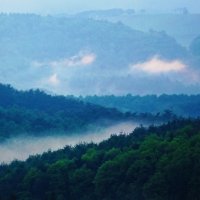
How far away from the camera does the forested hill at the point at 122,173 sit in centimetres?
3288

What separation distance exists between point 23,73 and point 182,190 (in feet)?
405

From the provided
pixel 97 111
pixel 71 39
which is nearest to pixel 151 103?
pixel 97 111

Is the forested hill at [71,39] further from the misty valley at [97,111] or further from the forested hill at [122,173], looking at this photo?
the forested hill at [122,173]

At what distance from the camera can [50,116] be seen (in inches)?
3263

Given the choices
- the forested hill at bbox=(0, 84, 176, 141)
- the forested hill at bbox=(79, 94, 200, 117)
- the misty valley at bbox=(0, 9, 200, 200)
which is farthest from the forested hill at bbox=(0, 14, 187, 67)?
the forested hill at bbox=(0, 84, 176, 141)

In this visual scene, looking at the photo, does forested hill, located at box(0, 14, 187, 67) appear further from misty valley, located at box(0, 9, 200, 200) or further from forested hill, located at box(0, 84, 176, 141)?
forested hill, located at box(0, 84, 176, 141)

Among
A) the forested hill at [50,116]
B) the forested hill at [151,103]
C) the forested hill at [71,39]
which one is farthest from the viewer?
the forested hill at [71,39]

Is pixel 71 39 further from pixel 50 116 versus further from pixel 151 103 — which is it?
pixel 50 116

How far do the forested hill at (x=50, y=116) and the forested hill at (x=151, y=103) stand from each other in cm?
1643

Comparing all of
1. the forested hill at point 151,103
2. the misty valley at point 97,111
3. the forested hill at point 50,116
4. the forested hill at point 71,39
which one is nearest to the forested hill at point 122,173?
the misty valley at point 97,111

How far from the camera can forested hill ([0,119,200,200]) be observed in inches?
1294

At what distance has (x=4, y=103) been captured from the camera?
8631cm

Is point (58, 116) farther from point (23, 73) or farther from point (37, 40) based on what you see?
point (37, 40)

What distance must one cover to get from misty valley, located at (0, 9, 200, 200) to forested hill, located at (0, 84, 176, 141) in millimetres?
130
